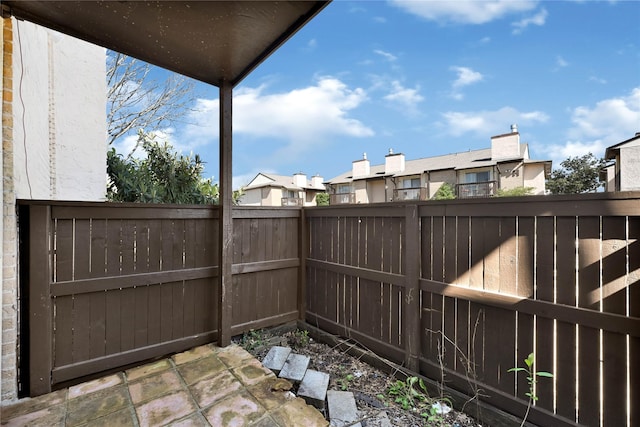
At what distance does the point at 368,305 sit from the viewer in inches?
104

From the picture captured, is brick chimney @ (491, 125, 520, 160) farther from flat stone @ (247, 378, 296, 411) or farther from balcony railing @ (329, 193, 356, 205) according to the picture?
flat stone @ (247, 378, 296, 411)

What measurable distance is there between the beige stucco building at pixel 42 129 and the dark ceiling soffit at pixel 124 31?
19 cm

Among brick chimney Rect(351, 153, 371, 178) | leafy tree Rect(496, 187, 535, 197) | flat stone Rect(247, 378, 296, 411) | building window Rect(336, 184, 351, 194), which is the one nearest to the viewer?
flat stone Rect(247, 378, 296, 411)

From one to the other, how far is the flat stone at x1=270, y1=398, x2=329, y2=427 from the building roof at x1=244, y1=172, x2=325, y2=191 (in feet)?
60.8

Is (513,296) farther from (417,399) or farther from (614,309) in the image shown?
(417,399)

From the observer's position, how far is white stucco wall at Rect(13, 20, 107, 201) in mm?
1993

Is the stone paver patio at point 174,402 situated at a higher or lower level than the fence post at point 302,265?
lower

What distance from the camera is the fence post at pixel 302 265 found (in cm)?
325

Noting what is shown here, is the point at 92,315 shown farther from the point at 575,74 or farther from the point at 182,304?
the point at 575,74

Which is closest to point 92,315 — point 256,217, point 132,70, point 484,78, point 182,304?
point 182,304

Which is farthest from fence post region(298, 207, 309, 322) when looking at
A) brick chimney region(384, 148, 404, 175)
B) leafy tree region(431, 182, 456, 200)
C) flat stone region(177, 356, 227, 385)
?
brick chimney region(384, 148, 404, 175)

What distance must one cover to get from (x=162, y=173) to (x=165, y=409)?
3.22 metres

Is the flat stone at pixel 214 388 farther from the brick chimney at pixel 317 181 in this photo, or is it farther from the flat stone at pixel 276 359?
the brick chimney at pixel 317 181

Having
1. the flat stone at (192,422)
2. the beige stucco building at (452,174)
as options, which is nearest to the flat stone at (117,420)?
the flat stone at (192,422)
